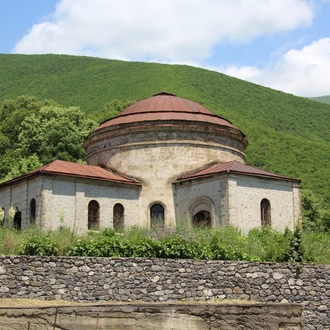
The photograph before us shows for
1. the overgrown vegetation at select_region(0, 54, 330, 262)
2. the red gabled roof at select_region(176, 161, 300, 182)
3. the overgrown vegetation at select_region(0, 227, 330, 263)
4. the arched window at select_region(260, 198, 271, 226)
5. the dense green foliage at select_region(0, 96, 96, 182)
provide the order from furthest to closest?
the dense green foliage at select_region(0, 96, 96, 182)
the arched window at select_region(260, 198, 271, 226)
the red gabled roof at select_region(176, 161, 300, 182)
the overgrown vegetation at select_region(0, 54, 330, 262)
the overgrown vegetation at select_region(0, 227, 330, 263)

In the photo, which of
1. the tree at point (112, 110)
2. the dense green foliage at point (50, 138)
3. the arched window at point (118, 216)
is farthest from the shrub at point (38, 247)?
the tree at point (112, 110)

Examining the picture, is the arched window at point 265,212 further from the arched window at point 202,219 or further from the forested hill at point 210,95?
the forested hill at point 210,95

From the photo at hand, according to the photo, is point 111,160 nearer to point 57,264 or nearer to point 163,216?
point 163,216

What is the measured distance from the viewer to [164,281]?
15102 millimetres

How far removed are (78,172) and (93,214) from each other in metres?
1.90

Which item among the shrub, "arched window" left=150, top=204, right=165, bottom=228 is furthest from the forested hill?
the shrub

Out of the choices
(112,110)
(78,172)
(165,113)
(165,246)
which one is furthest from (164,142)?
(112,110)

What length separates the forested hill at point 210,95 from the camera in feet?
194

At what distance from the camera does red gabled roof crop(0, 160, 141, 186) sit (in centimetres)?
2294

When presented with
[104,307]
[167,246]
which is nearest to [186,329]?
[104,307]

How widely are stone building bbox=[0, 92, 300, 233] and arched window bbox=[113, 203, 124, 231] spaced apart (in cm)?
4

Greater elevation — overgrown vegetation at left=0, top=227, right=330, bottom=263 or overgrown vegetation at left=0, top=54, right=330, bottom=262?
overgrown vegetation at left=0, top=54, right=330, bottom=262

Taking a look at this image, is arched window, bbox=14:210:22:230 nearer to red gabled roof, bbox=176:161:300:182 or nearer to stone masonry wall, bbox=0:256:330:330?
red gabled roof, bbox=176:161:300:182

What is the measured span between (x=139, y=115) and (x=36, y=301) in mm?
14705
